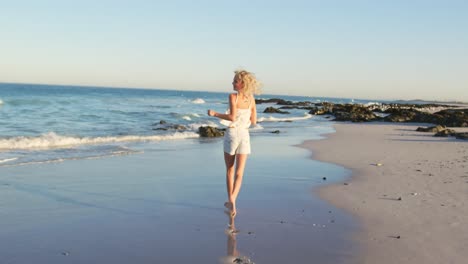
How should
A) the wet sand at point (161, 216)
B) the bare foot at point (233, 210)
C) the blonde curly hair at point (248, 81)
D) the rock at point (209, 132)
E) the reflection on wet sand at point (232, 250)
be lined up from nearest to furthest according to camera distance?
the reflection on wet sand at point (232, 250) → the wet sand at point (161, 216) → the blonde curly hair at point (248, 81) → the bare foot at point (233, 210) → the rock at point (209, 132)

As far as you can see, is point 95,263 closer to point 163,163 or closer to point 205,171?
point 205,171

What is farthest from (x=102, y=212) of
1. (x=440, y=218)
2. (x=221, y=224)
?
(x=440, y=218)

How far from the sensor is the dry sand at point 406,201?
16.5 feet

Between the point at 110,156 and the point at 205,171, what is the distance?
3500 mm

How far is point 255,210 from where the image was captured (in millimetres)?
6684

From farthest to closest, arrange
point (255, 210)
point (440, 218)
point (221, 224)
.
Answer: point (255, 210) < point (440, 218) < point (221, 224)

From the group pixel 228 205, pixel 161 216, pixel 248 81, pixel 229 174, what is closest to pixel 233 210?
pixel 228 205

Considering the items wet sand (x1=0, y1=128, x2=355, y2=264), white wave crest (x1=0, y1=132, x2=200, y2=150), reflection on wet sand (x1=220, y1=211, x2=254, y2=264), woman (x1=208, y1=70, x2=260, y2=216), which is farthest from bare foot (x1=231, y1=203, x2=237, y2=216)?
white wave crest (x1=0, y1=132, x2=200, y2=150)

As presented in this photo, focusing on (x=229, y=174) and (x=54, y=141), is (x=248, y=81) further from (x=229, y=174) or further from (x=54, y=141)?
(x=54, y=141)

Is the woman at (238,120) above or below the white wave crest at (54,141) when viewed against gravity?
above

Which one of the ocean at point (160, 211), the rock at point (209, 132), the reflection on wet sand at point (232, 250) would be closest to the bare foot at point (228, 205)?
the ocean at point (160, 211)

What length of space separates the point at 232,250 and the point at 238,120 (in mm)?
2058

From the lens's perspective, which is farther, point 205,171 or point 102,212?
point 205,171

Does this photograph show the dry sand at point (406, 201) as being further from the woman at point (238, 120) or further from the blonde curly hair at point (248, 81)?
the blonde curly hair at point (248, 81)
